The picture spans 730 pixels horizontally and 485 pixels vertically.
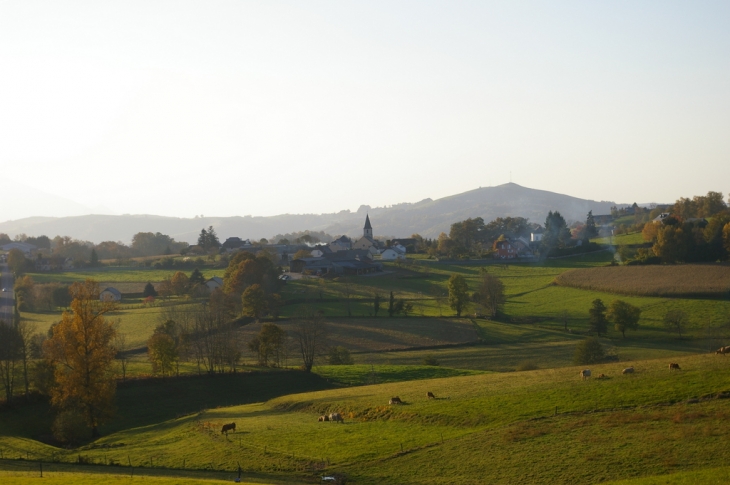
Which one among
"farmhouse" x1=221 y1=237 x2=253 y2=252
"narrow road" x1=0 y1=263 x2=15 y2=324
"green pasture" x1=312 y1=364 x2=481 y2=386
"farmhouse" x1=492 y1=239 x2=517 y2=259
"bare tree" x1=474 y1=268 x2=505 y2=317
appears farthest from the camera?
"farmhouse" x1=221 y1=237 x2=253 y2=252

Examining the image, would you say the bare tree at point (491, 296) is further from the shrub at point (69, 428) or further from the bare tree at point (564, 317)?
the shrub at point (69, 428)

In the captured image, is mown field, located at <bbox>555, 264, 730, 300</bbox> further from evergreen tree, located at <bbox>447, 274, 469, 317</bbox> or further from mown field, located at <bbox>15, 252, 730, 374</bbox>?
evergreen tree, located at <bbox>447, 274, 469, 317</bbox>

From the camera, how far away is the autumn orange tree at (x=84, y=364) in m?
42.9

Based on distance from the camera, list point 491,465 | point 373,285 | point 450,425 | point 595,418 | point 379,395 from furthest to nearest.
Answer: point 373,285 < point 379,395 < point 450,425 < point 595,418 < point 491,465

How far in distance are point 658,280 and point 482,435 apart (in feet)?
241

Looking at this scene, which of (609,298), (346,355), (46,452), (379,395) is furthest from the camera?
(609,298)

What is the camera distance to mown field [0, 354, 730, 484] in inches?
971

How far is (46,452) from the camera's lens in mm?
35781

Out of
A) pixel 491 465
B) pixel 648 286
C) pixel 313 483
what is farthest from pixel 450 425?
pixel 648 286

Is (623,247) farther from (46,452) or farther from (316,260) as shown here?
(46,452)

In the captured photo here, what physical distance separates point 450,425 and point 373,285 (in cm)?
7692

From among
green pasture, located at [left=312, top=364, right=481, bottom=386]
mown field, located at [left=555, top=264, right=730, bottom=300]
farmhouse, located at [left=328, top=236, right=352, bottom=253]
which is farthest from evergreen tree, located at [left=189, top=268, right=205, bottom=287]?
farmhouse, located at [left=328, top=236, right=352, bottom=253]

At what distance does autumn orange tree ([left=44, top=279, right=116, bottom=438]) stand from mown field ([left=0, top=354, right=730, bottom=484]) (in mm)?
2116

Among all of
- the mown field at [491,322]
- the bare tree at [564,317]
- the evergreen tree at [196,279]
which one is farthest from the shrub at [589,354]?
the evergreen tree at [196,279]
